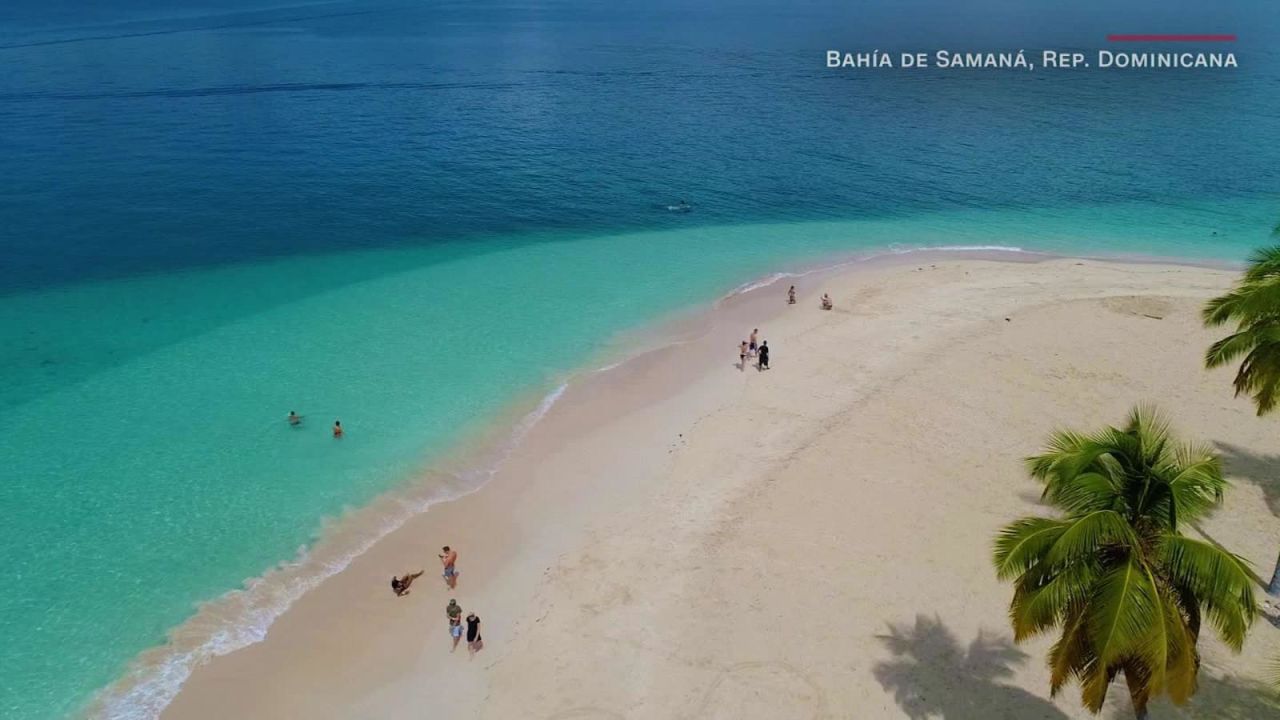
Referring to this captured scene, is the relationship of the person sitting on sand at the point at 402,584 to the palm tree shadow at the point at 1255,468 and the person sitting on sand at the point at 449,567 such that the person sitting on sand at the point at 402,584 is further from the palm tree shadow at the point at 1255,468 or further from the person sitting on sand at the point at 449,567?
the palm tree shadow at the point at 1255,468

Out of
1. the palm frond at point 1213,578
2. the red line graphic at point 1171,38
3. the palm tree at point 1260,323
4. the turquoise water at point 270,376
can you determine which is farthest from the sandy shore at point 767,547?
the red line graphic at point 1171,38

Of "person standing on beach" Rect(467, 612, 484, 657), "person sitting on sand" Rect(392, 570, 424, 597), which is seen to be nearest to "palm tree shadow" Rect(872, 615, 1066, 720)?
"person standing on beach" Rect(467, 612, 484, 657)

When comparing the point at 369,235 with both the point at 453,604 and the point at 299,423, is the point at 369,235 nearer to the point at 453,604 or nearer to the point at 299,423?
the point at 299,423

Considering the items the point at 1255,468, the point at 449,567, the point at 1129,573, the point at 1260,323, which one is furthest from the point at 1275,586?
the point at 449,567

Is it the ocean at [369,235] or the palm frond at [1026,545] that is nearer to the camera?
the palm frond at [1026,545]

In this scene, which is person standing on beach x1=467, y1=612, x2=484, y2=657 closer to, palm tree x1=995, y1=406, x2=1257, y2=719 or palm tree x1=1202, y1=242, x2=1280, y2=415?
palm tree x1=995, y1=406, x2=1257, y2=719
